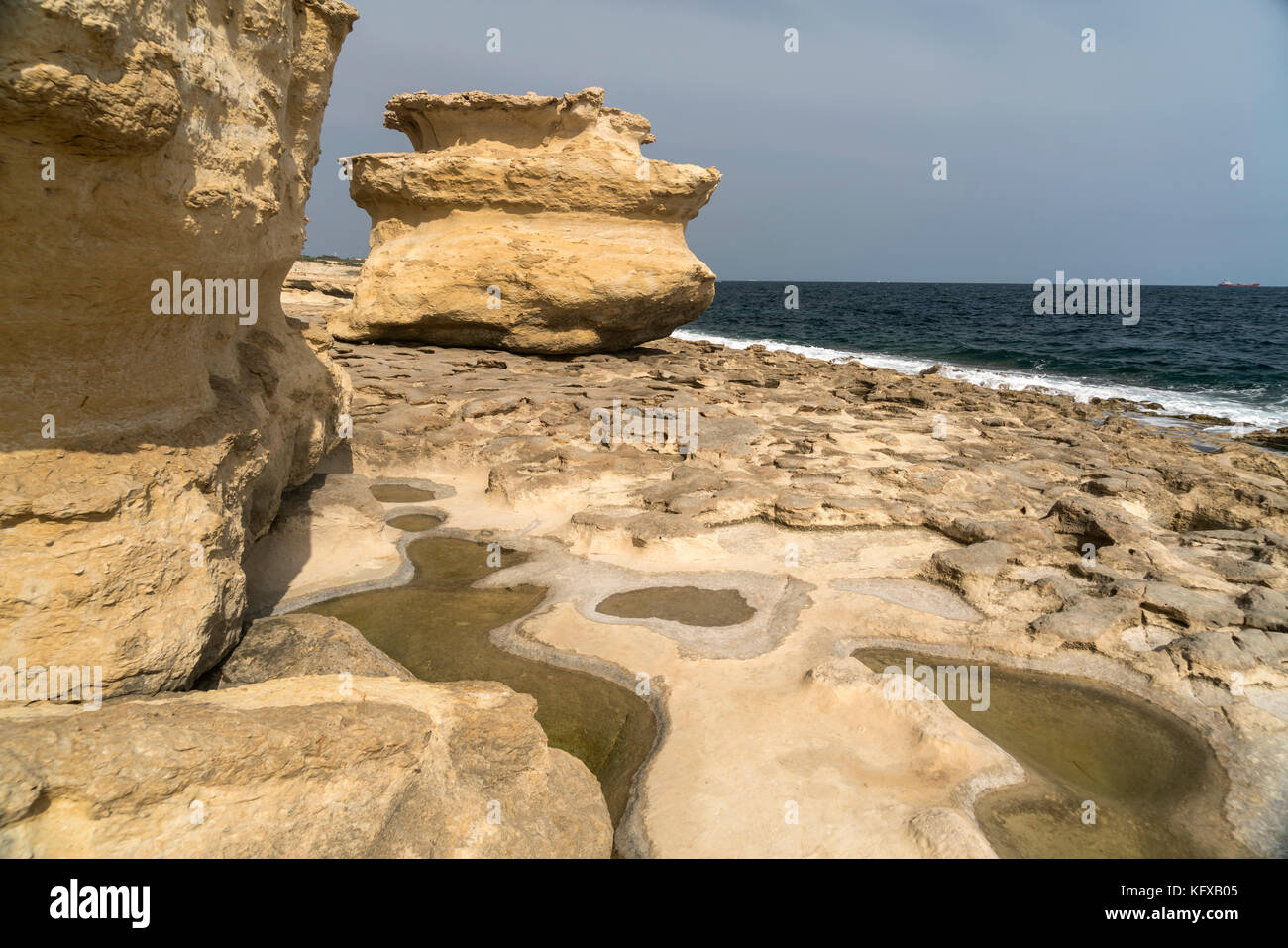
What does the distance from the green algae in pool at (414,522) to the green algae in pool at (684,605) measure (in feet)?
6.57

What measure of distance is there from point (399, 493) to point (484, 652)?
307cm

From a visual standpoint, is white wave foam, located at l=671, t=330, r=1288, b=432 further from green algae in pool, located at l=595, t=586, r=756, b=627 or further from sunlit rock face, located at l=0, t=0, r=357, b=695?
sunlit rock face, located at l=0, t=0, r=357, b=695

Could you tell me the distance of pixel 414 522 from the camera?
601 cm

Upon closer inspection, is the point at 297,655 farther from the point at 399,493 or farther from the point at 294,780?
the point at 399,493

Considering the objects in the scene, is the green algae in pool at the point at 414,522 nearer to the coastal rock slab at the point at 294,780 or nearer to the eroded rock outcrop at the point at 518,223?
the coastal rock slab at the point at 294,780

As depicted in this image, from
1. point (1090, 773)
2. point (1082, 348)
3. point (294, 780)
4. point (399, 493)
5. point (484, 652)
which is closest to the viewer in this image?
point (294, 780)

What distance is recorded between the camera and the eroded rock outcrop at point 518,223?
11.1m

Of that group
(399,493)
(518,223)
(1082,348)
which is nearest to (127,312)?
(399,493)

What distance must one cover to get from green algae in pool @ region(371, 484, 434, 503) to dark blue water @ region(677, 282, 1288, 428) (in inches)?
518

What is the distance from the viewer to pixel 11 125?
2.12 metres

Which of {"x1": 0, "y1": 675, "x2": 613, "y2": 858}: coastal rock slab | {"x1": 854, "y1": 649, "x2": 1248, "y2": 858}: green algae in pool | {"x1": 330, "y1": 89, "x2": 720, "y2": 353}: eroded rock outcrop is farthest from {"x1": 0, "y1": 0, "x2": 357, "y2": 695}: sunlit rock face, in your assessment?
{"x1": 330, "y1": 89, "x2": 720, "y2": 353}: eroded rock outcrop

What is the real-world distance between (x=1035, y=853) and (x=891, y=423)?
6914 mm

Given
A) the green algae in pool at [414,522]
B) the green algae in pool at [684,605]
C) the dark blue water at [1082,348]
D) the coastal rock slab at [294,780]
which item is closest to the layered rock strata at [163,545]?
the coastal rock slab at [294,780]
